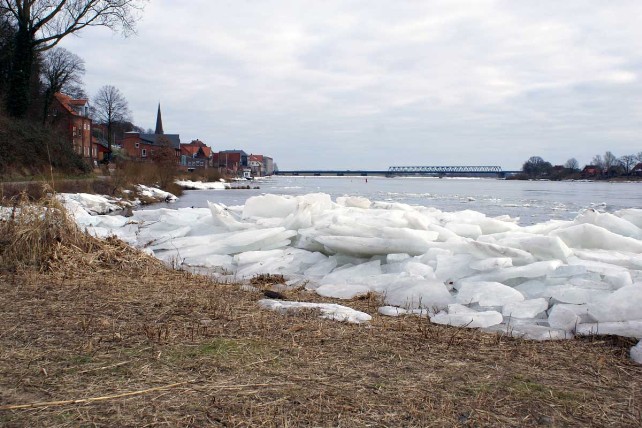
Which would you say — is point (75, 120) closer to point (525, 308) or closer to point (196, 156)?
point (525, 308)

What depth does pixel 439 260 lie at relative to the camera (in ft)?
17.7

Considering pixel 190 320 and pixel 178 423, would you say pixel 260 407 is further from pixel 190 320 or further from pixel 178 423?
pixel 190 320

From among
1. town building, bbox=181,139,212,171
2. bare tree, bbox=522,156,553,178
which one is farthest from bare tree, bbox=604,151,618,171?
town building, bbox=181,139,212,171

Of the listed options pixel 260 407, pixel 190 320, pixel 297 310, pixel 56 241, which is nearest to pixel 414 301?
pixel 297 310

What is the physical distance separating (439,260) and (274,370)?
3.20 metres

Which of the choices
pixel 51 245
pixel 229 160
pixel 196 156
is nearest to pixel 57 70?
pixel 51 245

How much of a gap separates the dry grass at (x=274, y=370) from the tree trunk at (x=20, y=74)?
864 inches

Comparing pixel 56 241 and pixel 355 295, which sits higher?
pixel 56 241

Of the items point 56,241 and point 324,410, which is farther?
point 56,241

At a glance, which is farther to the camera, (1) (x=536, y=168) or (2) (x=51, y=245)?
(1) (x=536, y=168)

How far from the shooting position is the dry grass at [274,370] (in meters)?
2.05

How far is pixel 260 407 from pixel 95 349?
1.10 metres

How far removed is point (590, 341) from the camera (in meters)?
3.31

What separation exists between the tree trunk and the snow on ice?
17.0 metres
